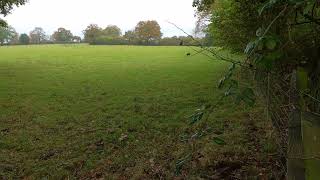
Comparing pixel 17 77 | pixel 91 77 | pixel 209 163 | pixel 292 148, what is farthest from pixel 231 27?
pixel 17 77

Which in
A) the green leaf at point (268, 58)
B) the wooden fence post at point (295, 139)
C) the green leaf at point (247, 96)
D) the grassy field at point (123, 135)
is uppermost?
the green leaf at point (268, 58)

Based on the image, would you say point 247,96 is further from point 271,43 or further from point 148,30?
point 148,30

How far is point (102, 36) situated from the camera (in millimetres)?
124812

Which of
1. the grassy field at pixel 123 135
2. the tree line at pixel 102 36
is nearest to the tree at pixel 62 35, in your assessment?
the tree line at pixel 102 36

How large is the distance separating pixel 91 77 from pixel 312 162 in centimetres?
2213

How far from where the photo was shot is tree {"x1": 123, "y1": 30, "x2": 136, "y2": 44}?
106250 mm

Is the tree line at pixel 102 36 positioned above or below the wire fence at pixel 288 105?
below

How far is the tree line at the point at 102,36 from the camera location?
350 feet

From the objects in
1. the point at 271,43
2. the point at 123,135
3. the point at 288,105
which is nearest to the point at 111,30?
the point at 123,135

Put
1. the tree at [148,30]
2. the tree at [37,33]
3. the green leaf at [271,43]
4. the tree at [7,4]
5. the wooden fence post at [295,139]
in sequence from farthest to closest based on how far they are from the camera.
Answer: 1. the tree at [37,33]
2. the tree at [148,30]
3. the tree at [7,4]
4. the wooden fence post at [295,139]
5. the green leaf at [271,43]

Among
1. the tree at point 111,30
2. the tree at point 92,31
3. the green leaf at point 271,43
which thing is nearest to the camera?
the green leaf at point 271,43

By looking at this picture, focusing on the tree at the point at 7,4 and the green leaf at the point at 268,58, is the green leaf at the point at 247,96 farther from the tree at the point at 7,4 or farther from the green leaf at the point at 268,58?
the tree at the point at 7,4

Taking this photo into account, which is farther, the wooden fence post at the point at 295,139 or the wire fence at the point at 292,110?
the wooden fence post at the point at 295,139

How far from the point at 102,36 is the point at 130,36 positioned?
1430 centimetres
